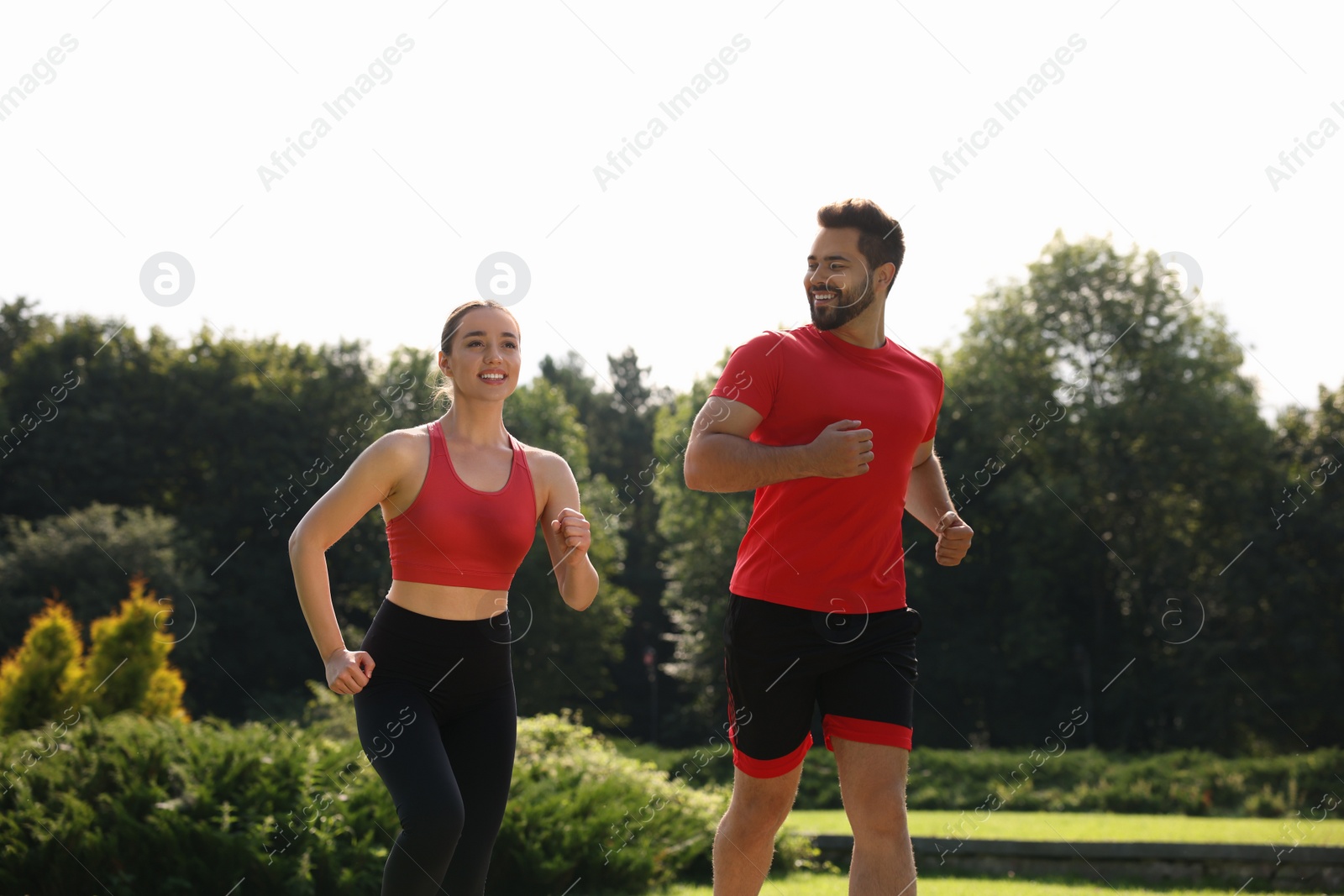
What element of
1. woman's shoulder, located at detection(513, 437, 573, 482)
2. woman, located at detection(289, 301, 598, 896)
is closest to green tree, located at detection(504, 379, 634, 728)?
woman's shoulder, located at detection(513, 437, 573, 482)

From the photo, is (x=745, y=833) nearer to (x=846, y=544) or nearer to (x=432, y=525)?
(x=846, y=544)

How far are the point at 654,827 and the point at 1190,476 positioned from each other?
2790 centimetres

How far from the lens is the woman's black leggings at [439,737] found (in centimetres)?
337

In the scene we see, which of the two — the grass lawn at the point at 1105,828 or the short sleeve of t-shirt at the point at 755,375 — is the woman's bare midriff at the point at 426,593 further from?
the grass lawn at the point at 1105,828

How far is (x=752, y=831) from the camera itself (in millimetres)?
3883

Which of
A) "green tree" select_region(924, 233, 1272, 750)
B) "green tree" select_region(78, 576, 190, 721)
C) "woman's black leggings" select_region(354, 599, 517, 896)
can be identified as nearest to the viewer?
"woman's black leggings" select_region(354, 599, 517, 896)

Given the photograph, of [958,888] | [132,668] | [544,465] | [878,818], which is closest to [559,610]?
[132,668]

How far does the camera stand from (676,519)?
37906 mm

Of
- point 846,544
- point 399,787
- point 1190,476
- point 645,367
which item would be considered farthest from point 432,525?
point 645,367

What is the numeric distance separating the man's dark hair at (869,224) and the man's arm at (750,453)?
73cm

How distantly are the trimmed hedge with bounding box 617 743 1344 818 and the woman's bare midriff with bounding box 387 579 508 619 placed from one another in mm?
10876

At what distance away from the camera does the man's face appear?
3975 mm

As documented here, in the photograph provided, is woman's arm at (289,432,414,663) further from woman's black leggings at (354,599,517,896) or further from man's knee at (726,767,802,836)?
man's knee at (726,767,802,836)

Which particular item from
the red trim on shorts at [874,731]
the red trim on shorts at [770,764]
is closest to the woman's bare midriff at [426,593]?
the red trim on shorts at [770,764]
